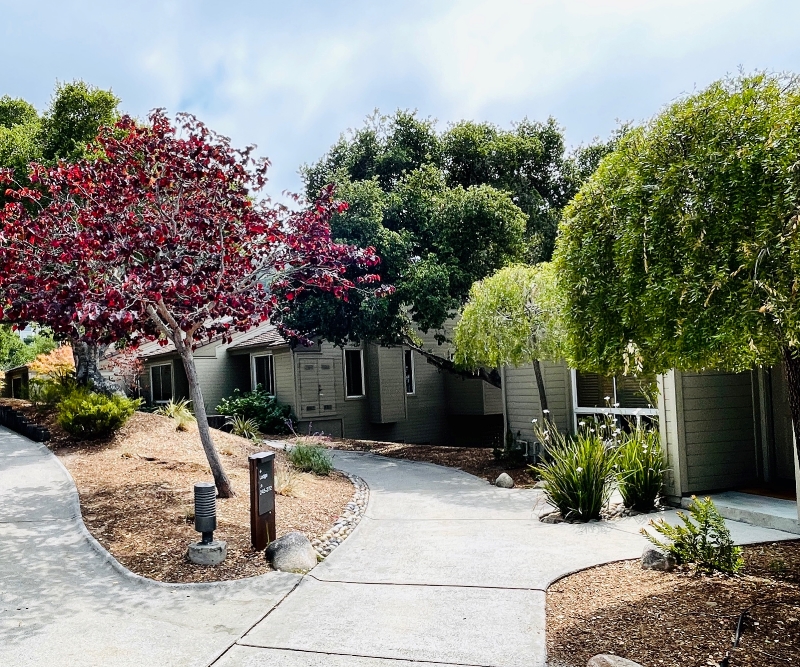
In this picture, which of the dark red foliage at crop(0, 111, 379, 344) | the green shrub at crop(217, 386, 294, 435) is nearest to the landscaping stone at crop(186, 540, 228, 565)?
the dark red foliage at crop(0, 111, 379, 344)

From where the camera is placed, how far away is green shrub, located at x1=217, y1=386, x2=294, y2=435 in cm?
1870

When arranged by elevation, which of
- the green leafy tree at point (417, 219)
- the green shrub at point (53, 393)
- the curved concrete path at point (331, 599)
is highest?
the green leafy tree at point (417, 219)

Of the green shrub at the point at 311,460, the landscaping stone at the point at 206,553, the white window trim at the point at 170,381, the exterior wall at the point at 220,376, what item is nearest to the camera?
the landscaping stone at the point at 206,553

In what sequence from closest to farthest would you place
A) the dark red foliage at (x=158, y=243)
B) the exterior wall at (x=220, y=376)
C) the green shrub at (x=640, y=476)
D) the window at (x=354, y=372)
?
the dark red foliage at (x=158, y=243), the green shrub at (x=640, y=476), the window at (x=354, y=372), the exterior wall at (x=220, y=376)

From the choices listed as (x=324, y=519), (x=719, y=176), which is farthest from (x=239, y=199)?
(x=719, y=176)

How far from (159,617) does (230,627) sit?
591 millimetres

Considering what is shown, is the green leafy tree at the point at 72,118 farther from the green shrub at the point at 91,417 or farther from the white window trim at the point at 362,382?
the white window trim at the point at 362,382

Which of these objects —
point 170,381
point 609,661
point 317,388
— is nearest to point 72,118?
point 317,388

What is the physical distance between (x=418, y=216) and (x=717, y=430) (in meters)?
8.42

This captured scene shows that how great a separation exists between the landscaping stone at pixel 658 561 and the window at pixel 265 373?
51.7 ft

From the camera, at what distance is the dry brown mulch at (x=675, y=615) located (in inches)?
146

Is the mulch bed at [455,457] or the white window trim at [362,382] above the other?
the white window trim at [362,382]

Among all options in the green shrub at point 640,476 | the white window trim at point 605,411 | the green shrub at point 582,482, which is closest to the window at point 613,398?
the white window trim at point 605,411

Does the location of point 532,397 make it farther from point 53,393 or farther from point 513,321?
point 53,393
